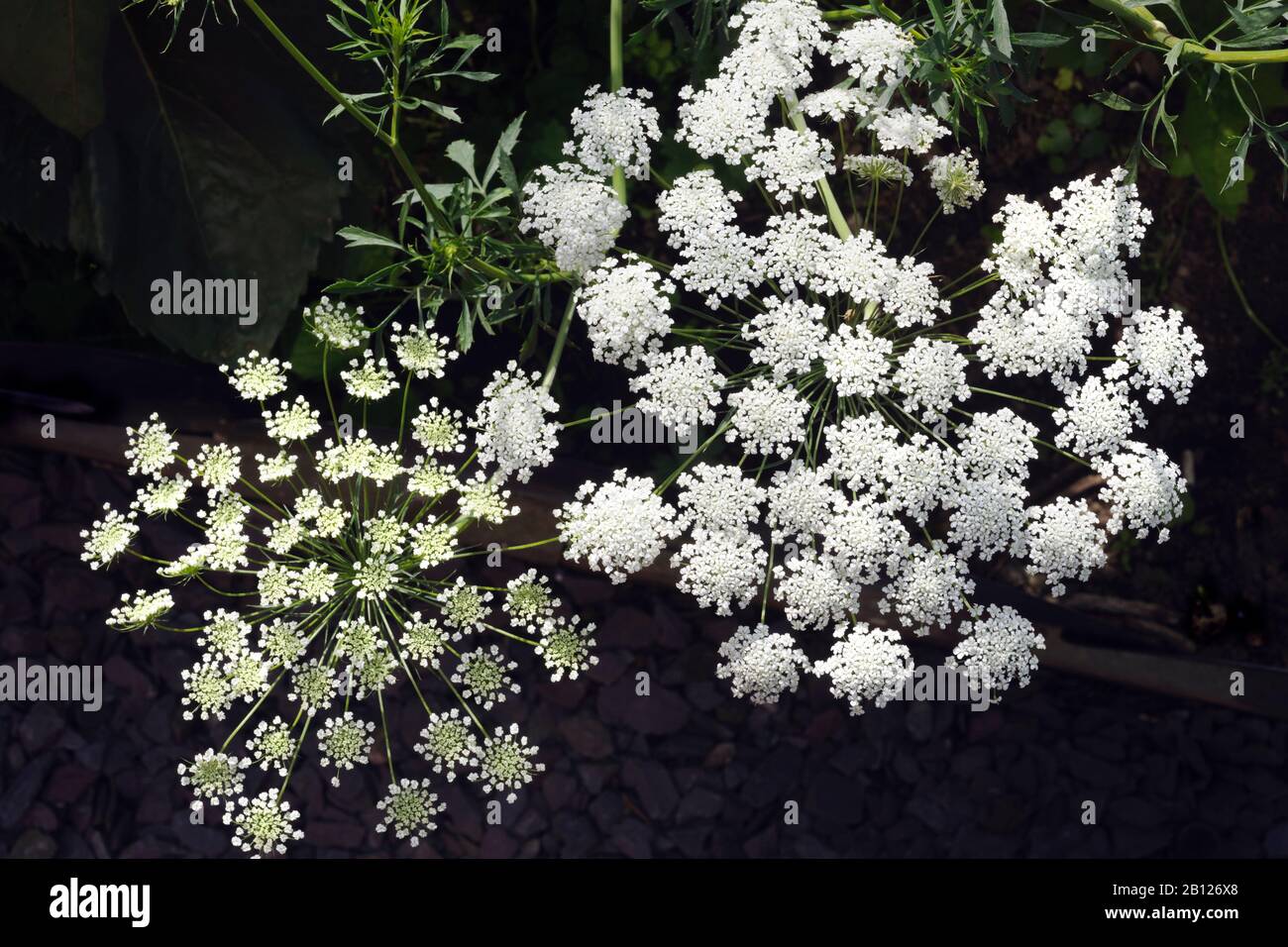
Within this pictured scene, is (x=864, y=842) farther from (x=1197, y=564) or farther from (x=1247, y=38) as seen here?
(x=1247, y=38)

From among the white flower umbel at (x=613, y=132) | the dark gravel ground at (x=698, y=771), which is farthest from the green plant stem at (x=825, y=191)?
the dark gravel ground at (x=698, y=771)

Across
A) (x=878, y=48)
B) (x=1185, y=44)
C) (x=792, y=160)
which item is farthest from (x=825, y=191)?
(x=1185, y=44)

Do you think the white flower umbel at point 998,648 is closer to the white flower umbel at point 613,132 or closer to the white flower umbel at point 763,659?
the white flower umbel at point 763,659

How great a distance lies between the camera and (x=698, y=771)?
10.6 feet

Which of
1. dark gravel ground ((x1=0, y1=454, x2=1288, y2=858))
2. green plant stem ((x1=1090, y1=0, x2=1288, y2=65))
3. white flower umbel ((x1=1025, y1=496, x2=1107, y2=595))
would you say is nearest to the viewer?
green plant stem ((x1=1090, y1=0, x2=1288, y2=65))

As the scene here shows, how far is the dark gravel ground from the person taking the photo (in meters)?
3.17

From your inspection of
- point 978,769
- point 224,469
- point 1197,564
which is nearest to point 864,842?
point 978,769

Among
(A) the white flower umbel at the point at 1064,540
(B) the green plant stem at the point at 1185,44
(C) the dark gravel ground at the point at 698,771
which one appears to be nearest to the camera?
(B) the green plant stem at the point at 1185,44

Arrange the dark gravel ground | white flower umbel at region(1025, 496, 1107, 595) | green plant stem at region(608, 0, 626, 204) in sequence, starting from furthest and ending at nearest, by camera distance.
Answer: the dark gravel ground → green plant stem at region(608, 0, 626, 204) → white flower umbel at region(1025, 496, 1107, 595)

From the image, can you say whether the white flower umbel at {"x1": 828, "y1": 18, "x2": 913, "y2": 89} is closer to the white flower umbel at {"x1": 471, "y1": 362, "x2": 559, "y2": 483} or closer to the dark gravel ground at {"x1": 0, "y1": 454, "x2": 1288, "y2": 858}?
the white flower umbel at {"x1": 471, "y1": 362, "x2": 559, "y2": 483}

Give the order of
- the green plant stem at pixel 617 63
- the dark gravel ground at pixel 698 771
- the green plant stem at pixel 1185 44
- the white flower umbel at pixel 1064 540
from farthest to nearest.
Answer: the dark gravel ground at pixel 698 771 → the green plant stem at pixel 617 63 → the white flower umbel at pixel 1064 540 → the green plant stem at pixel 1185 44

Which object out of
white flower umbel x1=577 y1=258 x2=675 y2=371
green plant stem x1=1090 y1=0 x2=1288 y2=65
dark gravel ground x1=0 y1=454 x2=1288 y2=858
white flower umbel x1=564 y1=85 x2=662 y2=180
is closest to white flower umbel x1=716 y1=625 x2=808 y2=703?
white flower umbel x1=577 y1=258 x2=675 y2=371

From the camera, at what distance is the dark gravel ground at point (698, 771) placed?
10.4 ft

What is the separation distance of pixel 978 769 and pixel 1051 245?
1.52 m
